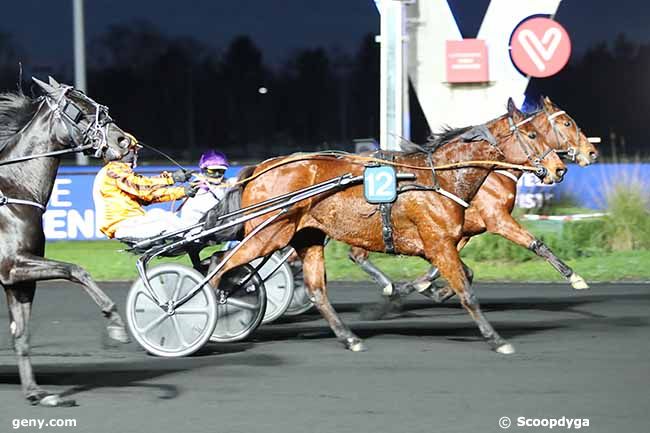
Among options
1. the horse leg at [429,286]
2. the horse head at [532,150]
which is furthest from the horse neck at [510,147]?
the horse leg at [429,286]

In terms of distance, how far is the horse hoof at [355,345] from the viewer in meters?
8.75

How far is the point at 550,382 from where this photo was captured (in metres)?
7.36

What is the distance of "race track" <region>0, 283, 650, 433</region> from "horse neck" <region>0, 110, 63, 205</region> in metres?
1.29

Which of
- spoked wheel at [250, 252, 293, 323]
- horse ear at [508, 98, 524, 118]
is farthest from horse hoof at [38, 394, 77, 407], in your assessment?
horse ear at [508, 98, 524, 118]

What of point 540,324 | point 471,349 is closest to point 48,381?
point 471,349

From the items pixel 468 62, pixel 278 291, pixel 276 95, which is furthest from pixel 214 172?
pixel 276 95

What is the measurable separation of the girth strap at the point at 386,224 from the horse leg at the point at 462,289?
36 centimetres

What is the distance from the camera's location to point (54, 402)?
6.84 meters

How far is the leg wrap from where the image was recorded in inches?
394

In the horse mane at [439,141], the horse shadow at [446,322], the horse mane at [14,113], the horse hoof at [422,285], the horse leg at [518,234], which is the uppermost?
the horse mane at [14,113]

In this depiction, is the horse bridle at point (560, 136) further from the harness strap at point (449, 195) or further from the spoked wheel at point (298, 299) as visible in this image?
the spoked wheel at point (298, 299)

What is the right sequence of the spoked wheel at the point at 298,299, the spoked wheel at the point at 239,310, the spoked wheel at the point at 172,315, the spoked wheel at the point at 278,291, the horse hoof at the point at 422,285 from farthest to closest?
the spoked wheel at the point at 298,299 → the spoked wheel at the point at 278,291 → the horse hoof at the point at 422,285 → the spoked wheel at the point at 239,310 → the spoked wheel at the point at 172,315

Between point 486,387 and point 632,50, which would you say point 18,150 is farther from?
point 632,50

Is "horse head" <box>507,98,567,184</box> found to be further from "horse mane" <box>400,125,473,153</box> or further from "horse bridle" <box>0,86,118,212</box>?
"horse bridle" <box>0,86,118,212</box>
